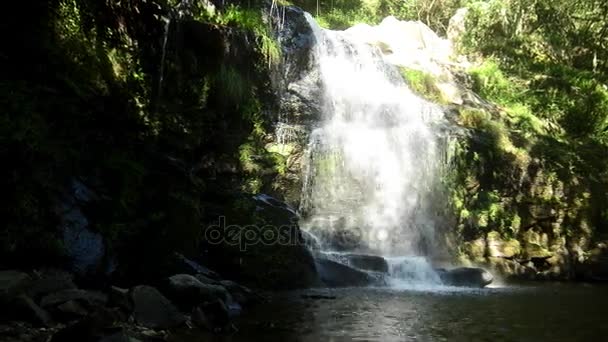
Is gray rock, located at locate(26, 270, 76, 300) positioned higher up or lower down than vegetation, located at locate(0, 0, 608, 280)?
lower down

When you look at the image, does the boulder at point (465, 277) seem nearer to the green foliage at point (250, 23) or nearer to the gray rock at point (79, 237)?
the green foliage at point (250, 23)

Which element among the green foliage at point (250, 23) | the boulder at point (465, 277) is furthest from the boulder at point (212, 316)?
the green foliage at point (250, 23)

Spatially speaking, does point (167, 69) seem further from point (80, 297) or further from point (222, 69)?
point (80, 297)

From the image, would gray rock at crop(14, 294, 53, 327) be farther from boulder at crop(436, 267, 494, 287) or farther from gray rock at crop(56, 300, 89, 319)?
boulder at crop(436, 267, 494, 287)

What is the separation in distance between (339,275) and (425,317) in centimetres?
309

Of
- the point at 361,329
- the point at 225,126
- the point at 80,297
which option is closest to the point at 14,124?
the point at 80,297

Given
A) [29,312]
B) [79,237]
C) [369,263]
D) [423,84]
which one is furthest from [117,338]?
[423,84]

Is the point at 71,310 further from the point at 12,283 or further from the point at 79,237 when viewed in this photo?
the point at 79,237

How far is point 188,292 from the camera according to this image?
257 inches

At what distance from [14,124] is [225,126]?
5663mm

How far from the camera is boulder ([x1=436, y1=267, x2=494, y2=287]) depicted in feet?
35.4

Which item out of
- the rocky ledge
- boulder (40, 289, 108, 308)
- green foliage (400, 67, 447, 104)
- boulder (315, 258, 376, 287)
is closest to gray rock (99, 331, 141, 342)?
the rocky ledge

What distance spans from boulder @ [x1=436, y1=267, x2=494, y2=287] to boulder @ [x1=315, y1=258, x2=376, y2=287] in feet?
5.80

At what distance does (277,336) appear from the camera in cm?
552
